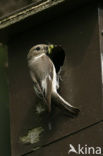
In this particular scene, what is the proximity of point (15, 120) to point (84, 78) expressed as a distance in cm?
73

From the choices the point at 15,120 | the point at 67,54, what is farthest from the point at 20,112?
the point at 67,54

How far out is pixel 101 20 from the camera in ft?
22.0

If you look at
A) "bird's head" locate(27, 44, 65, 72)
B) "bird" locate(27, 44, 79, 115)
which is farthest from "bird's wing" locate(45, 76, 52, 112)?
"bird's head" locate(27, 44, 65, 72)

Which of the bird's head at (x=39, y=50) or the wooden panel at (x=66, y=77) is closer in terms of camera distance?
the wooden panel at (x=66, y=77)

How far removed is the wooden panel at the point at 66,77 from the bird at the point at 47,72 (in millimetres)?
65

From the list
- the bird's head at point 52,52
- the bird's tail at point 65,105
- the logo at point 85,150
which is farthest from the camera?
the bird's head at point 52,52

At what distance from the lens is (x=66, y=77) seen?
671 centimetres

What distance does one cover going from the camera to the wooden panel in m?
6.52

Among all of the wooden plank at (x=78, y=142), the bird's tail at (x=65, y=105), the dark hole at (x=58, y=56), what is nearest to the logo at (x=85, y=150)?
the wooden plank at (x=78, y=142)

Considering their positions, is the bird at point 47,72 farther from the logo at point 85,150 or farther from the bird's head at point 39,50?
the logo at point 85,150

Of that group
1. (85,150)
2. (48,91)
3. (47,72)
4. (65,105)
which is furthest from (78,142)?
(47,72)

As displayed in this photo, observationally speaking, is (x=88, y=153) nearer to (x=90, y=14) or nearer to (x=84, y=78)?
(x=84, y=78)

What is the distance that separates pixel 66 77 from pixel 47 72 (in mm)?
209

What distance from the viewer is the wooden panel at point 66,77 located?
6.52 metres
